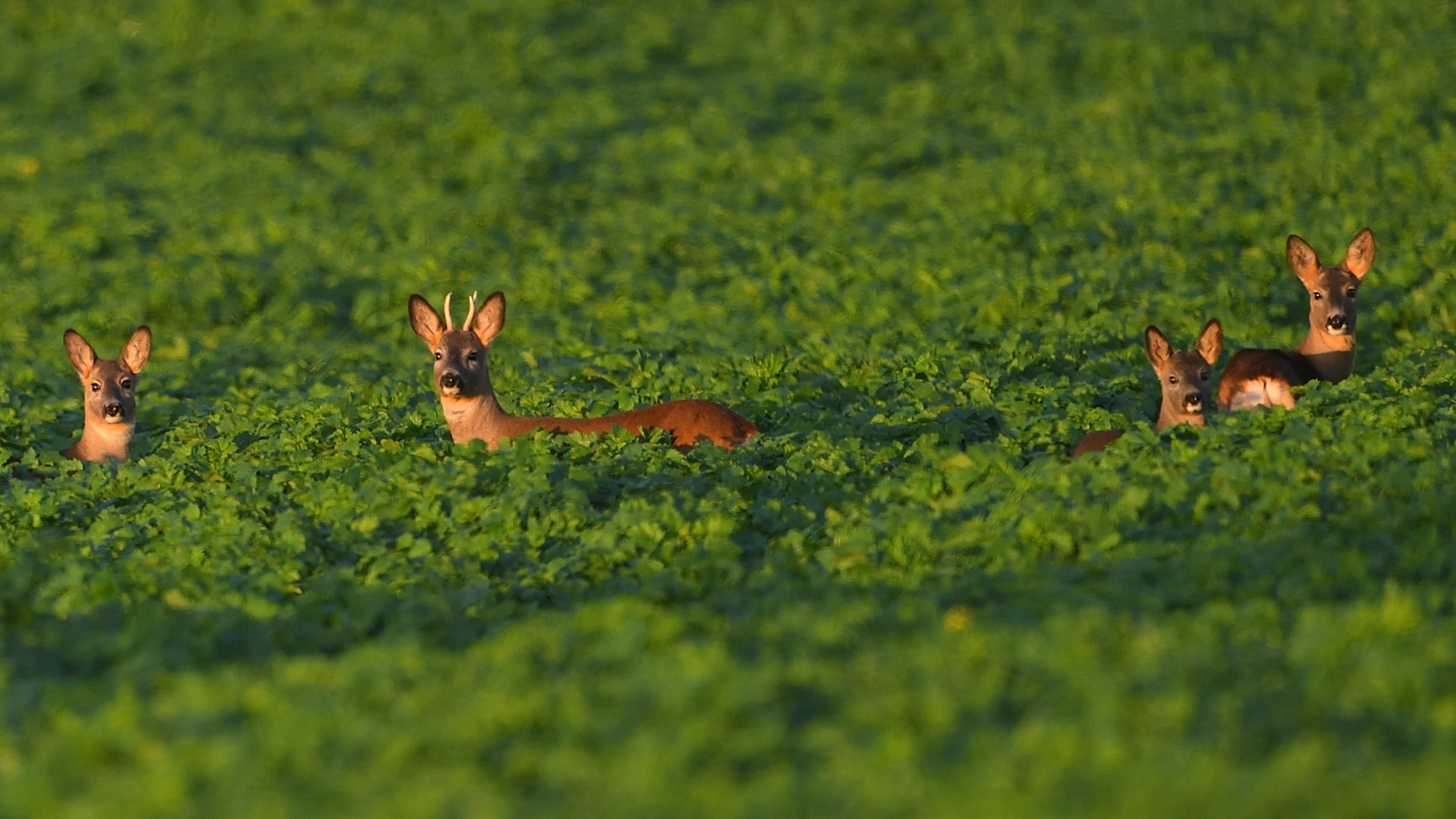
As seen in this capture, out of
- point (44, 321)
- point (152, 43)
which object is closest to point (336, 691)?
point (44, 321)

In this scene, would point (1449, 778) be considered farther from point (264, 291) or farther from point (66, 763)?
point (264, 291)

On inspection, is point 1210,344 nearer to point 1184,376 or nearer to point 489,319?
point 1184,376

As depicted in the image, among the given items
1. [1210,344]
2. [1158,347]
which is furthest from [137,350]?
[1210,344]

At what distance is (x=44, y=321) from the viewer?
17766 millimetres

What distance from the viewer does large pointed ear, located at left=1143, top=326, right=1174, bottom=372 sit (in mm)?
12305

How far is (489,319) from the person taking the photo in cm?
1290

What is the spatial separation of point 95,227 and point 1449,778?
1740 centimetres

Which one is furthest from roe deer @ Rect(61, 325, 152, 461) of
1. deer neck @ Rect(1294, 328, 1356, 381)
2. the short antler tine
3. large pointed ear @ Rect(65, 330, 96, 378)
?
deer neck @ Rect(1294, 328, 1356, 381)

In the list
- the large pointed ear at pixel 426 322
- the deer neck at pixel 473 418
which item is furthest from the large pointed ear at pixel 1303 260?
the large pointed ear at pixel 426 322

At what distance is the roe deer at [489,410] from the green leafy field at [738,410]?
1.60 ft

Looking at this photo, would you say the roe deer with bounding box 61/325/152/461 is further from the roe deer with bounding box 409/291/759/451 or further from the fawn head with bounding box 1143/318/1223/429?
the fawn head with bounding box 1143/318/1223/429

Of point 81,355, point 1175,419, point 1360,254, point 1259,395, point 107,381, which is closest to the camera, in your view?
point 1175,419

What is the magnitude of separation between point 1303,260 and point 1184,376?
2826mm

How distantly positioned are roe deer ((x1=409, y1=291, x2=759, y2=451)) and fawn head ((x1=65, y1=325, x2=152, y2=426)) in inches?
82.1
